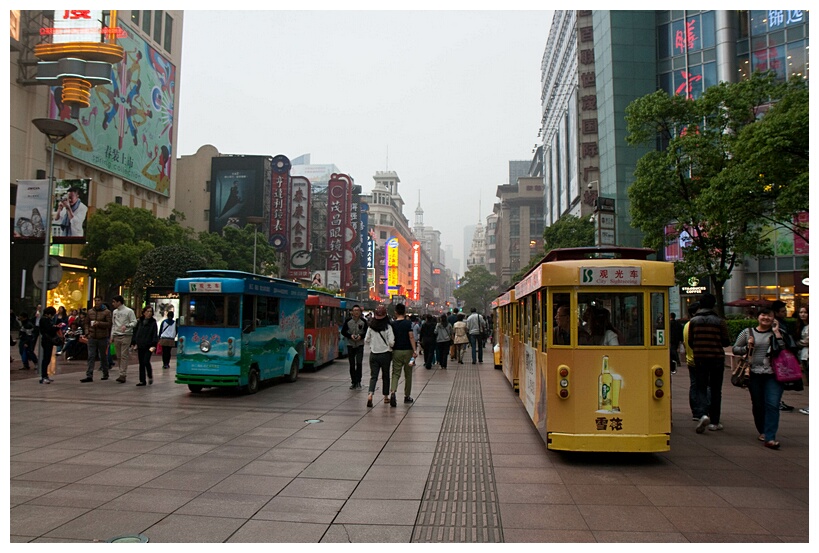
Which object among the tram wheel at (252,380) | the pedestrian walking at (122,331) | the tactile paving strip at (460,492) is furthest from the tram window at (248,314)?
the tactile paving strip at (460,492)

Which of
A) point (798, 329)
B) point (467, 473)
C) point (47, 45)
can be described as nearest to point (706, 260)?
point (798, 329)

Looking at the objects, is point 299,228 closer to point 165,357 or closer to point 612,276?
point 165,357

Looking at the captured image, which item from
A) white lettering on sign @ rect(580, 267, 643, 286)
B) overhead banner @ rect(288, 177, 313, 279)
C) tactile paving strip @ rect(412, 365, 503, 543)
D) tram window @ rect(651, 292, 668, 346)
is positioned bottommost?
tactile paving strip @ rect(412, 365, 503, 543)

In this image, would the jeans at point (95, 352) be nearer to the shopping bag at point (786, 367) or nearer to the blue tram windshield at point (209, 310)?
the blue tram windshield at point (209, 310)

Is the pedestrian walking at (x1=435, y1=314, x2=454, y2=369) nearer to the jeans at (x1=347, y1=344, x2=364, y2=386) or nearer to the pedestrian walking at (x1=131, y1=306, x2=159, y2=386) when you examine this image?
the jeans at (x1=347, y1=344, x2=364, y2=386)

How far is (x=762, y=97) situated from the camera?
20.4m

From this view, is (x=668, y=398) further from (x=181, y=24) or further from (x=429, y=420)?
(x=181, y=24)

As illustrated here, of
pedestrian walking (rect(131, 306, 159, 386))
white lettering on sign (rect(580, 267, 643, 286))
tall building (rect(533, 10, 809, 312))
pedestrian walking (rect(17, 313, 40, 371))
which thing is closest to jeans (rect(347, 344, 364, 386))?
pedestrian walking (rect(131, 306, 159, 386))

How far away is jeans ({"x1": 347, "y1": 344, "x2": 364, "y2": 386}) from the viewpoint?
12727mm

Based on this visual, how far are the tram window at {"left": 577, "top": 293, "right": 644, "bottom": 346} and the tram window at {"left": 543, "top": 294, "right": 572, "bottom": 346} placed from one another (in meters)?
0.12

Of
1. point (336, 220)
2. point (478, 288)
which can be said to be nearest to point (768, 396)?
point (336, 220)

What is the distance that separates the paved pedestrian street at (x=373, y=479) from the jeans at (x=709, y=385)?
33 centimetres

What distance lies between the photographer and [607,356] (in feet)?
21.5

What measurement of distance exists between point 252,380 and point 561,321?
7219mm
